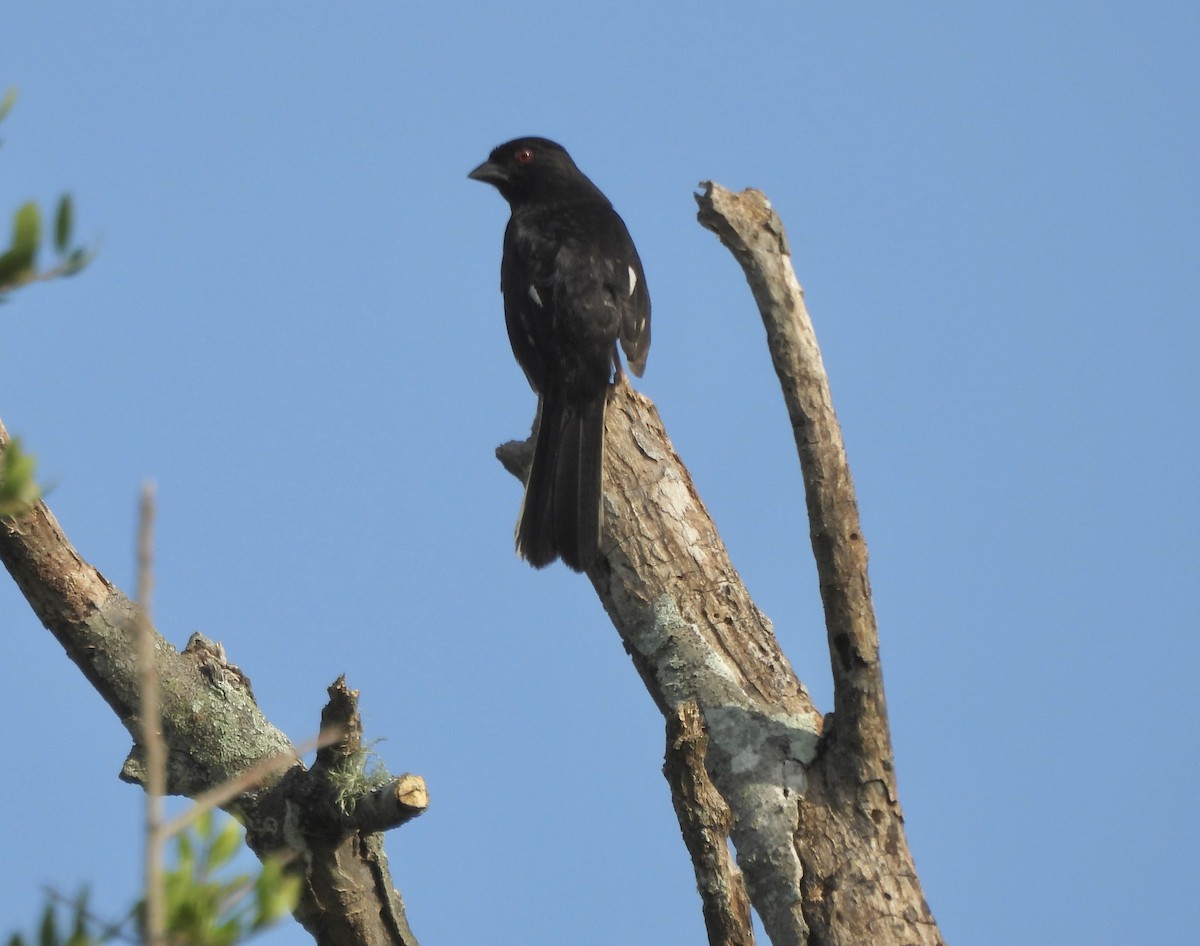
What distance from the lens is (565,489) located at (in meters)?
5.55

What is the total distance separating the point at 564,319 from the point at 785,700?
248cm

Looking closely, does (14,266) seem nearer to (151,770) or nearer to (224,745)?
(151,770)

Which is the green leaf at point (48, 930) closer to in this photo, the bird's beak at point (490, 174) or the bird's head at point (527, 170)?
the bird's head at point (527, 170)

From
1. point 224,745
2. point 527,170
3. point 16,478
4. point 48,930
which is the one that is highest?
point 527,170

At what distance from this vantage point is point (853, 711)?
407 cm

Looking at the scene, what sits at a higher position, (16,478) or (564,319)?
(564,319)

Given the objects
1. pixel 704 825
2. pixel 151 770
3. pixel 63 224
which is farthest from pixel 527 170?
pixel 151 770

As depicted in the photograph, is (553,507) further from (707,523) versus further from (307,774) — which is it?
(307,774)

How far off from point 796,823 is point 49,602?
234 cm

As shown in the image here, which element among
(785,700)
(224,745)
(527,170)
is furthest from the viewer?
(527,170)

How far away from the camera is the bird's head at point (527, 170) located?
805 cm

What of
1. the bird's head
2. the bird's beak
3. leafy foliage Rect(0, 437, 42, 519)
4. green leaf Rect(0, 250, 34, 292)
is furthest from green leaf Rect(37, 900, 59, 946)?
the bird's beak

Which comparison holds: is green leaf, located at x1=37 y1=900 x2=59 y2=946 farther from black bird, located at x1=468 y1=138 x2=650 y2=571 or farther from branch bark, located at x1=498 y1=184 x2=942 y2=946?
black bird, located at x1=468 y1=138 x2=650 y2=571

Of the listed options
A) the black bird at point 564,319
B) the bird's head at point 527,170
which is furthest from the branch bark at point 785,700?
the bird's head at point 527,170
